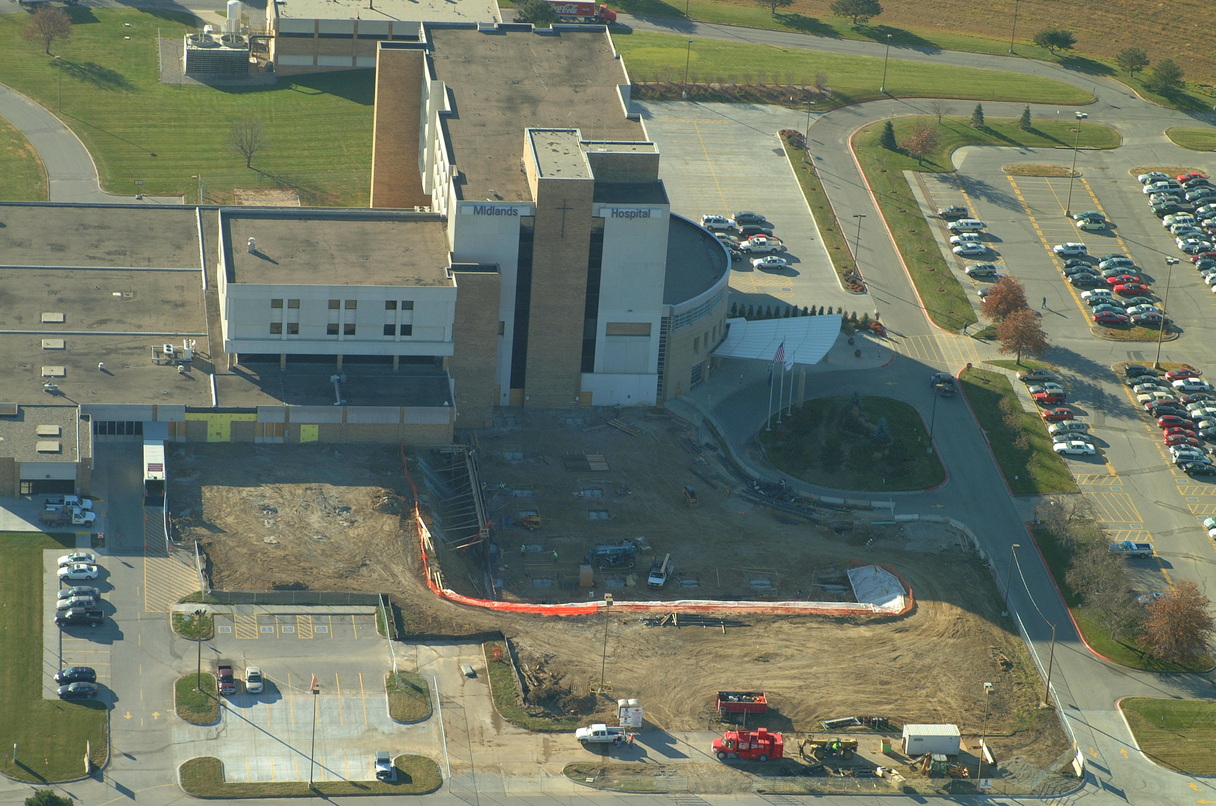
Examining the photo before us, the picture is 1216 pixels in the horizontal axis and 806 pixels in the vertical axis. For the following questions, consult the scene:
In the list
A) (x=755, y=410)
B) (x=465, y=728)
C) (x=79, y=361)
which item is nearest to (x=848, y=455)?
(x=755, y=410)

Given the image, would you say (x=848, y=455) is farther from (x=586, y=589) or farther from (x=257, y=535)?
(x=257, y=535)

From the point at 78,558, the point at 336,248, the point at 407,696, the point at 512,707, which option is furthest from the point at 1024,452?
the point at 78,558

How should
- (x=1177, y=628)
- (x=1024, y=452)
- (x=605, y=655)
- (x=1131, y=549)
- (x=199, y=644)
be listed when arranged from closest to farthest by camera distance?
(x=199, y=644) < (x=605, y=655) < (x=1177, y=628) < (x=1131, y=549) < (x=1024, y=452)

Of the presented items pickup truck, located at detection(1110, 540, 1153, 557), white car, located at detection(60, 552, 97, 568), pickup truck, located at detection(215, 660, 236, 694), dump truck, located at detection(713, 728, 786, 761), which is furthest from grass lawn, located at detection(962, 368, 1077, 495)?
white car, located at detection(60, 552, 97, 568)

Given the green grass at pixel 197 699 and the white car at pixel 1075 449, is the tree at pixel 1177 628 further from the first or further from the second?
the green grass at pixel 197 699

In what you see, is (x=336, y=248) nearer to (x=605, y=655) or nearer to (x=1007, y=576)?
(x=605, y=655)

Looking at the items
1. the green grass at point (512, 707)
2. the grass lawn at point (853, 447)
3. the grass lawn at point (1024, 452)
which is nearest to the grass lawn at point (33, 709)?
the green grass at point (512, 707)

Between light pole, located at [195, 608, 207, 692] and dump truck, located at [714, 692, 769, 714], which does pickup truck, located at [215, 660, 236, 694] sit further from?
dump truck, located at [714, 692, 769, 714]
